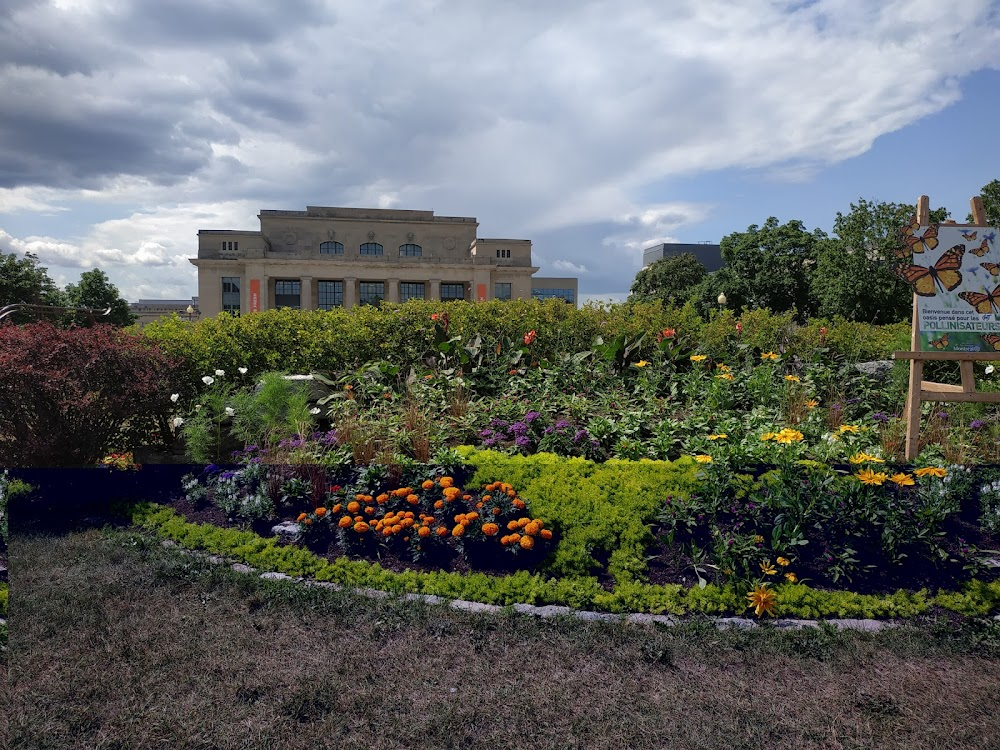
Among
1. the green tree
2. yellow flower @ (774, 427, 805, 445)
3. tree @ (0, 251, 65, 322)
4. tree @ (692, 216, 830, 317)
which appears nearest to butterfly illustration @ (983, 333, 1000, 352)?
yellow flower @ (774, 427, 805, 445)

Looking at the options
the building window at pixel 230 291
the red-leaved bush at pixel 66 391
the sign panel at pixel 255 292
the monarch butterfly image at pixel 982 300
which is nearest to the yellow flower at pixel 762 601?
the monarch butterfly image at pixel 982 300

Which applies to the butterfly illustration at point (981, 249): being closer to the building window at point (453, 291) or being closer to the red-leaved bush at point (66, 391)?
the red-leaved bush at point (66, 391)

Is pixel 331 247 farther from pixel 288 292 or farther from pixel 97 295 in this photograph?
pixel 97 295

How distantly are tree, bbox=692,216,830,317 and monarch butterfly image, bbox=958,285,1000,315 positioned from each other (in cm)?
2261

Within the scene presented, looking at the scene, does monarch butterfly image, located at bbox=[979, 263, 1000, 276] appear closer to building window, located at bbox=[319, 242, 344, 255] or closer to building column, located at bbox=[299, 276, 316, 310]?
building column, located at bbox=[299, 276, 316, 310]

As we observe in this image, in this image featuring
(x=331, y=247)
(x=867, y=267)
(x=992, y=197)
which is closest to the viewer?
(x=992, y=197)

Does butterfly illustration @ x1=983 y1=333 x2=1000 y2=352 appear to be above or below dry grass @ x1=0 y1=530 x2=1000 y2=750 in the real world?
above

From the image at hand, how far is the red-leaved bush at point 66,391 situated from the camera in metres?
5.68

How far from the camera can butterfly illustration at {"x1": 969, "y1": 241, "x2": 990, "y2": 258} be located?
5.44m

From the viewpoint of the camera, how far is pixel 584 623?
317cm

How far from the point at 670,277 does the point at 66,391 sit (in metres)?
33.4

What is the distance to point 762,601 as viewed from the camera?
338 centimetres

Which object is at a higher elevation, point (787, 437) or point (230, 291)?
point (230, 291)

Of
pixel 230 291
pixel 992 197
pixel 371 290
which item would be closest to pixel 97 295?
pixel 230 291
